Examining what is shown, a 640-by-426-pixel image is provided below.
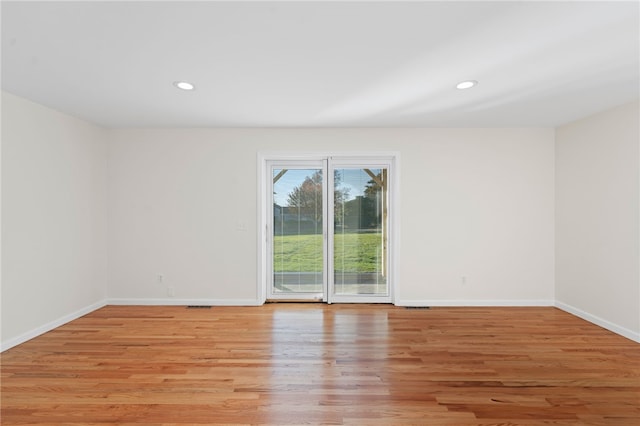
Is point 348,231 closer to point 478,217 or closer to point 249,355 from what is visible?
point 478,217

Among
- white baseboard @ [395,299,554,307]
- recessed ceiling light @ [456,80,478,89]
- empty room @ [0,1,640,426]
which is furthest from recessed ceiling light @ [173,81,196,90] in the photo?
white baseboard @ [395,299,554,307]

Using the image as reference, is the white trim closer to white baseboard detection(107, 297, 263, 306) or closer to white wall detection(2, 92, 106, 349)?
white wall detection(2, 92, 106, 349)

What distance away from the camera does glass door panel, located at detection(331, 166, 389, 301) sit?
439cm

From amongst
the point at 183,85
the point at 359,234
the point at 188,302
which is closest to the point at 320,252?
the point at 359,234

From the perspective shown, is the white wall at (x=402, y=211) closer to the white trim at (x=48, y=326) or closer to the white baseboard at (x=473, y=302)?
the white baseboard at (x=473, y=302)

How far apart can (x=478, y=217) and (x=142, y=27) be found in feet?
13.6

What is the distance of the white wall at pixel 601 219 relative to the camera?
3.14 metres

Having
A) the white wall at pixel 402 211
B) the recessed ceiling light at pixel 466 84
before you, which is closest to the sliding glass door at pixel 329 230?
the white wall at pixel 402 211

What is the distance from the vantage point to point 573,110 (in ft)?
11.1

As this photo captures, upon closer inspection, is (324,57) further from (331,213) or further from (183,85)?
(331,213)

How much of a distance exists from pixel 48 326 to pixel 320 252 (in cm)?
322

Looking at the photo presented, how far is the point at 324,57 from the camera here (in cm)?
221

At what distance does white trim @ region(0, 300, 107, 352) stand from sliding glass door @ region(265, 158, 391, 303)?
2254 millimetres

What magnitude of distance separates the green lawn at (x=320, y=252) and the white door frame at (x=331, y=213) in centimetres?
17
